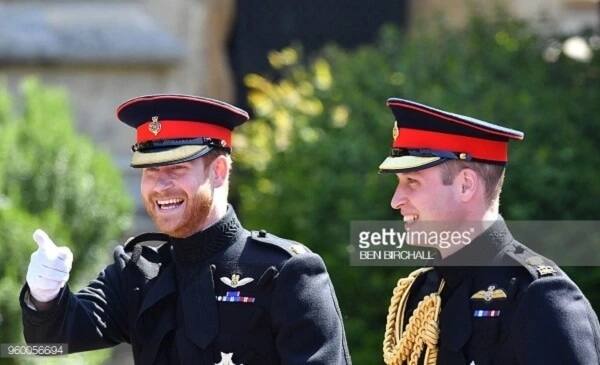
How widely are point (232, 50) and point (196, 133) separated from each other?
5.91 meters

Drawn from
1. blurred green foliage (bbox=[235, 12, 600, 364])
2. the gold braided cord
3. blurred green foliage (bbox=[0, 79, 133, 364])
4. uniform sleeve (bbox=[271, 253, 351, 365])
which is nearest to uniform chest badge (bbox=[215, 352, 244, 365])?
uniform sleeve (bbox=[271, 253, 351, 365])

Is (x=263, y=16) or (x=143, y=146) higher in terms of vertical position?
(x=263, y=16)

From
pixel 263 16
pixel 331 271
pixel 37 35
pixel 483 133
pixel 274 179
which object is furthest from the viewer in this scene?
pixel 263 16

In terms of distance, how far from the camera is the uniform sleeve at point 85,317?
14.2 feet

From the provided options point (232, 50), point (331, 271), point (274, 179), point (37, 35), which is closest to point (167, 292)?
point (331, 271)

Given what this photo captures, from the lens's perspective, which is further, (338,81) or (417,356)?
(338,81)

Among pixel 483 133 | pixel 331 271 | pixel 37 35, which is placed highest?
pixel 37 35

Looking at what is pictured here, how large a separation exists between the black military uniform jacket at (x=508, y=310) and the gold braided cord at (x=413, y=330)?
0.03m

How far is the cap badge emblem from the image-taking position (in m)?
4.51

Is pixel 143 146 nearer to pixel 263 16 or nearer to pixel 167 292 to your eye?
pixel 167 292

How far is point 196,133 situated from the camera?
450 centimetres

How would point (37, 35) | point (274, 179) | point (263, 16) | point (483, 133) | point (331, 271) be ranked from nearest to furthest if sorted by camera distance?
point (483, 133)
point (331, 271)
point (274, 179)
point (37, 35)
point (263, 16)

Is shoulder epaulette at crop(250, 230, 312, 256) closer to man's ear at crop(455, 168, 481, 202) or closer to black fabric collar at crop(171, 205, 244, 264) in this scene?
black fabric collar at crop(171, 205, 244, 264)

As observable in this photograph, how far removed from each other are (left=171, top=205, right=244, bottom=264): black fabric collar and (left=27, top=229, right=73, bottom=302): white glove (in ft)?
1.17
